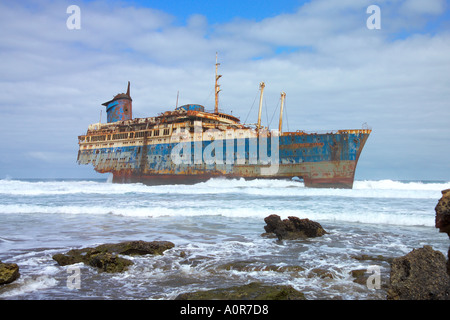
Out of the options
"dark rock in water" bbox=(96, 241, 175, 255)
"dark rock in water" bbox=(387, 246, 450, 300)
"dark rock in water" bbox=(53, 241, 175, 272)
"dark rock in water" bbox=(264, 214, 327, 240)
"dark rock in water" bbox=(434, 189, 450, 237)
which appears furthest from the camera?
→ "dark rock in water" bbox=(264, 214, 327, 240)

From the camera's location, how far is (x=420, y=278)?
361 centimetres

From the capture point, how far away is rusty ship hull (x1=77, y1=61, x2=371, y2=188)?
28.7m

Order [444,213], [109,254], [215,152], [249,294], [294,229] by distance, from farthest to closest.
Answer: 1. [215,152]
2. [294,229]
3. [109,254]
4. [249,294]
5. [444,213]

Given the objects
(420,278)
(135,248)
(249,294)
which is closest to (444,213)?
(420,278)

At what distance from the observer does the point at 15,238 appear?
841 cm

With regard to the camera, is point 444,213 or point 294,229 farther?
point 294,229

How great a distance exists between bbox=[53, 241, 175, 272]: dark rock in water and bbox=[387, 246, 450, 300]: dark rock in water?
4.39 meters

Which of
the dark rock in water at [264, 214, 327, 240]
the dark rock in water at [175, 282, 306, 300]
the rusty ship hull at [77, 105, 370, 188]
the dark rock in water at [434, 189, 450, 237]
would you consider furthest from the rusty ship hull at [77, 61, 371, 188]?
the dark rock in water at [434, 189, 450, 237]

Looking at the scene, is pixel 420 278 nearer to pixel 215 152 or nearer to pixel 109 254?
pixel 109 254

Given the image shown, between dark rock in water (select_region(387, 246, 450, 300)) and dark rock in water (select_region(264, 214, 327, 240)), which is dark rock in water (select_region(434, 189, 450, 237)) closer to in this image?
dark rock in water (select_region(387, 246, 450, 300))

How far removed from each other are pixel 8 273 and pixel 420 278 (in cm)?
576

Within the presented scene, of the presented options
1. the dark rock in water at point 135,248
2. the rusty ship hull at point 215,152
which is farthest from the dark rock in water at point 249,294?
the rusty ship hull at point 215,152
